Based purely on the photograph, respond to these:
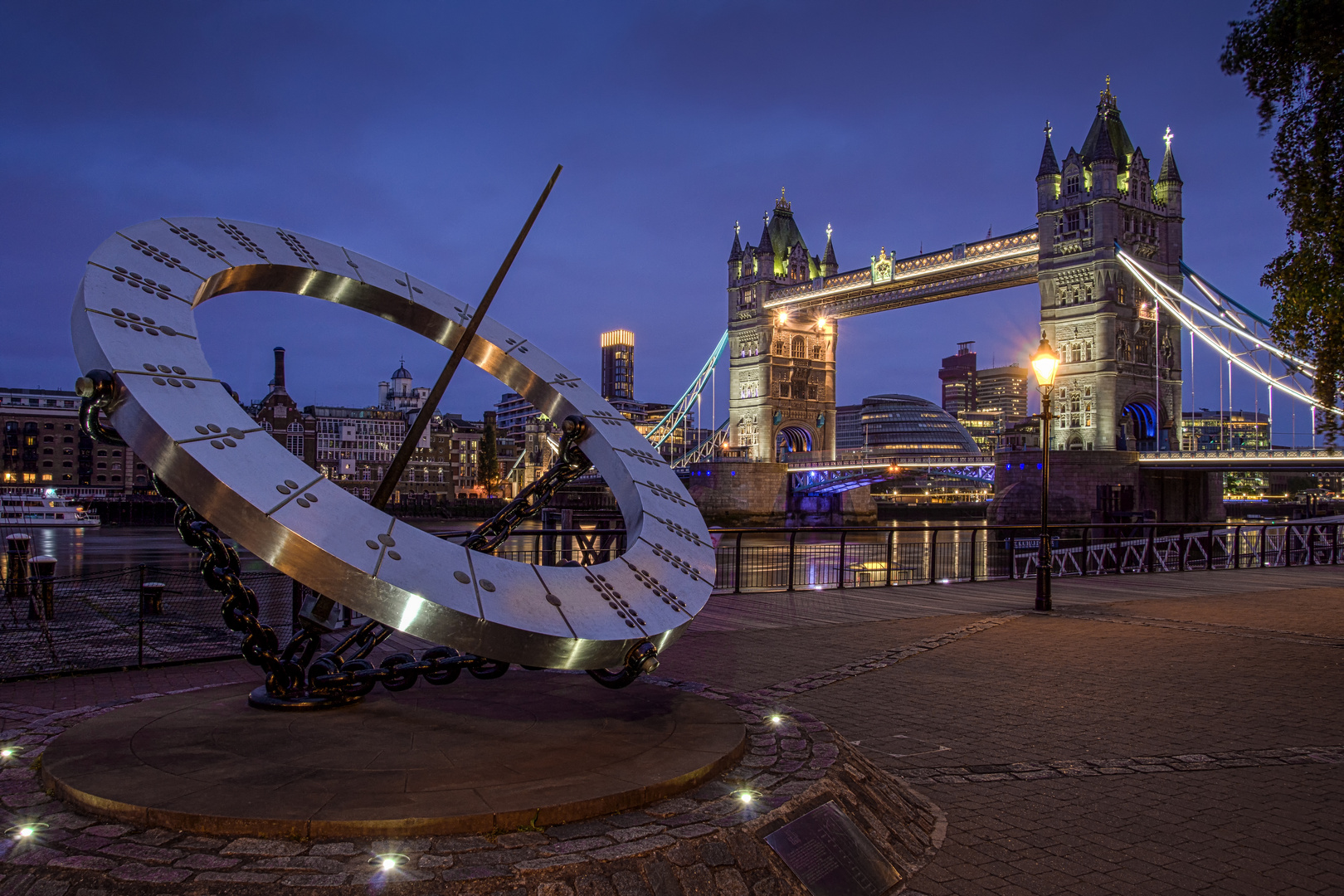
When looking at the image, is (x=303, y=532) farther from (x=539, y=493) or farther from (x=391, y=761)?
(x=539, y=493)

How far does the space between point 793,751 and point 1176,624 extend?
24.3 feet

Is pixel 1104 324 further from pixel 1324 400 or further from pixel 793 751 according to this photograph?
pixel 793 751

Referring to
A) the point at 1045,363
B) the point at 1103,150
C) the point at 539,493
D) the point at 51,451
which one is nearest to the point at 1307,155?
the point at 1045,363

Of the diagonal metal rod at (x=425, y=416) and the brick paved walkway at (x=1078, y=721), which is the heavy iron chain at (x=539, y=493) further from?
the brick paved walkway at (x=1078, y=721)

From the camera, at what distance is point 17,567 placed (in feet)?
36.7

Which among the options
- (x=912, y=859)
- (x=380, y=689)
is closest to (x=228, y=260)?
(x=380, y=689)

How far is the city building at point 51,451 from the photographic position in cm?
7600

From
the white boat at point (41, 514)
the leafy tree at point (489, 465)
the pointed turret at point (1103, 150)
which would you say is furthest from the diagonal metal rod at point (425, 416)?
the leafy tree at point (489, 465)

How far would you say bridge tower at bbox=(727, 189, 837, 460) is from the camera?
6831 centimetres

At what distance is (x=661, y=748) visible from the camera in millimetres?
3537

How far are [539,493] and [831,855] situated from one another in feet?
8.13

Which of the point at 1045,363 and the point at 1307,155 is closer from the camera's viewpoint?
the point at 1307,155

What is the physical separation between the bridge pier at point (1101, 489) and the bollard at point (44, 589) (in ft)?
126

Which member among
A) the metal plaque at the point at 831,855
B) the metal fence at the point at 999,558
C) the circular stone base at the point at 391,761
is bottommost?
the metal fence at the point at 999,558
